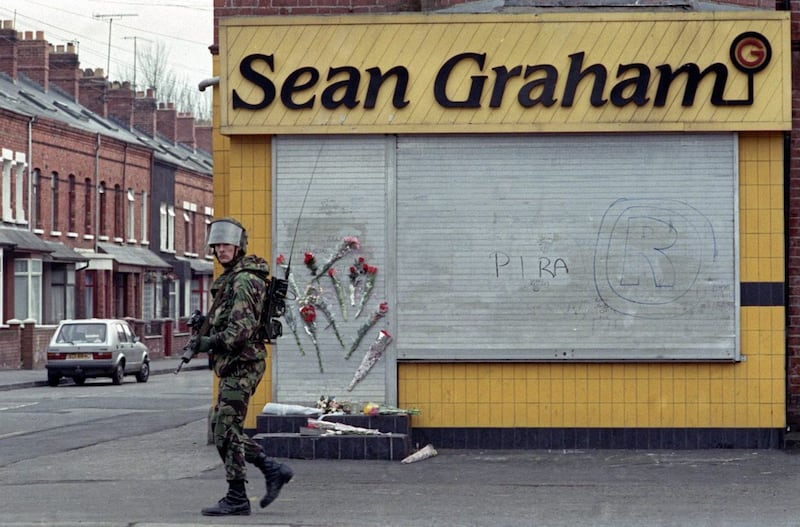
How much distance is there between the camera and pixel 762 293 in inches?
619

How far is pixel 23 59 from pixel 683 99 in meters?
48.3

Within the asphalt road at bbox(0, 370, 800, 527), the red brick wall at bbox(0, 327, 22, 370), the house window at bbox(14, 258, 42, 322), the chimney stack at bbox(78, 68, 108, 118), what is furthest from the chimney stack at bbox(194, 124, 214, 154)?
the asphalt road at bbox(0, 370, 800, 527)

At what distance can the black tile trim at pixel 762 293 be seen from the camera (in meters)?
15.7

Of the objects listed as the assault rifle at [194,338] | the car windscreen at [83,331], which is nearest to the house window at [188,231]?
the car windscreen at [83,331]

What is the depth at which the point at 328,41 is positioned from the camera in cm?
1580

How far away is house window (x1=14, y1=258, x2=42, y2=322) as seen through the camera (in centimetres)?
5100

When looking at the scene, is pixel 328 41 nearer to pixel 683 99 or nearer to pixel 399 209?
pixel 399 209

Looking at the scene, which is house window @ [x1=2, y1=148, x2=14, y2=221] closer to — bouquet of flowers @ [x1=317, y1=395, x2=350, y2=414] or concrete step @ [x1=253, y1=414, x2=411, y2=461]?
bouquet of flowers @ [x1=317, y1=395, x2=350, y2=414]

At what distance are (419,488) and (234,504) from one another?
215 centimetres

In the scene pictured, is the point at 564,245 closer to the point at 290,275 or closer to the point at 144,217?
the point at 290,275

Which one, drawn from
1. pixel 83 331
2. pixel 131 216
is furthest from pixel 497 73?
pixel 131 216

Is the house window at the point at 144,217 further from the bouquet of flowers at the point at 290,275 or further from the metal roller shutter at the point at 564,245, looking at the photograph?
the metal roller shutter at the point at 564,245

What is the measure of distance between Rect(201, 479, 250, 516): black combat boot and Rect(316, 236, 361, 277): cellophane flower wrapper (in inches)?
200

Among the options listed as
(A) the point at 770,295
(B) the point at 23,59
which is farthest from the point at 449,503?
(B) the point at 23,59
